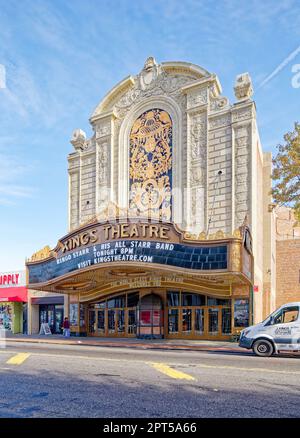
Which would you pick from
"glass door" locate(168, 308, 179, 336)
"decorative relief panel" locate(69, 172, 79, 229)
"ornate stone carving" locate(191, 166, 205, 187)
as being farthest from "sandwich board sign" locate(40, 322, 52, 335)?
"ornate stone carving" locate(191, 166, 205, 187)

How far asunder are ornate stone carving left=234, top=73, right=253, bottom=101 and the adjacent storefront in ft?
71.4

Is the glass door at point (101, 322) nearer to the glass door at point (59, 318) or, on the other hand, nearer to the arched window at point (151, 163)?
the glass door at point (59, 318)

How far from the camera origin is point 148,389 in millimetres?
9016

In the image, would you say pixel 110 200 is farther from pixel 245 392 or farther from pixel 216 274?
pixel 245 392

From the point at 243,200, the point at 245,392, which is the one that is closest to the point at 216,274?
the point at 243,200

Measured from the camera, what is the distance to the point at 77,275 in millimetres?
25594

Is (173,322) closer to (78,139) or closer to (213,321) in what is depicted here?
(213,321)

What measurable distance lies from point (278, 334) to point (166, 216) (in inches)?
503

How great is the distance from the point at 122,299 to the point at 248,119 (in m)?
13.8

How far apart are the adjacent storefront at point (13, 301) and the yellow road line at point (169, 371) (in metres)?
25.1

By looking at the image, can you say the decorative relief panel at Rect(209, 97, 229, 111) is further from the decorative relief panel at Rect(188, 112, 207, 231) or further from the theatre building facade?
the decorative relief panel at Rect(188, 112, 207, 231)

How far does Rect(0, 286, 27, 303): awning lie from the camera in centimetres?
3575

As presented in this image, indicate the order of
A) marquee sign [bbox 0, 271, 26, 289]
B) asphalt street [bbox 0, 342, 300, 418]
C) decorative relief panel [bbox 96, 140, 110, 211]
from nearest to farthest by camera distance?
asphalt street [bbox 0, 342, 300, 418] → decorative relief panel [bbox 96, 140, 110, 211] → marquee sign [bbox 0, 271, 26, 289]
